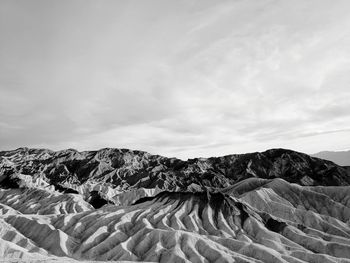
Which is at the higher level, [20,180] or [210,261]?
[20,180]

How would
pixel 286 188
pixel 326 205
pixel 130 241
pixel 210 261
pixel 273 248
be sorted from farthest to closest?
pixel 286 188 → pixel 326 205 → pixel 130 241 → pixel 273 248 → pixel 210 261

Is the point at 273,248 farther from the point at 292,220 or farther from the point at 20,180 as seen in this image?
the point at 20,180

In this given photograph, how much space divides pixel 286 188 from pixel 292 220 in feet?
85.5

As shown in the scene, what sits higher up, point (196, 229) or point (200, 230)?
point (196, 229)

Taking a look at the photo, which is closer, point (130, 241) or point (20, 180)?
point (130, 241)

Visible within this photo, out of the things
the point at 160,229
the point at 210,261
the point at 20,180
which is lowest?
the point at 210,261

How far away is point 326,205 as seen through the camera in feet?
418

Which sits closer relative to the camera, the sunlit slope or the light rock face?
the light rock face

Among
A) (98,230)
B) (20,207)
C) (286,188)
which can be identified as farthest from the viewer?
(20,207)

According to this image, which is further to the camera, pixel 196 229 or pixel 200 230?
pixel 200 230

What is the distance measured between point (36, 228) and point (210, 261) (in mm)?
55754

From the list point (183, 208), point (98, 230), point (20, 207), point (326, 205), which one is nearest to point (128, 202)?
point (20, 207)

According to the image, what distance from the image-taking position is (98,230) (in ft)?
337

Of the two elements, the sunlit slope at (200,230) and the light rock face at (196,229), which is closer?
the light rock face at (196,229)
